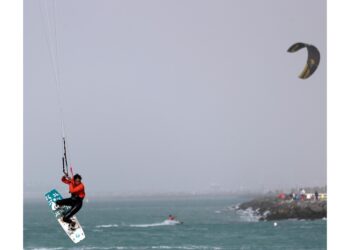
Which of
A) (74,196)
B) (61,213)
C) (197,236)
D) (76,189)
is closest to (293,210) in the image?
(197,236)

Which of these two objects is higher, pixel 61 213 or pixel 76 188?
pixel 76 188

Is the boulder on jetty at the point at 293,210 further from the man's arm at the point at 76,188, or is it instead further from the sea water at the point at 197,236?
the man's arm at the point at 76,188

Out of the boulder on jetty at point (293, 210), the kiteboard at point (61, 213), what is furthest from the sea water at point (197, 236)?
the kiteboard at point (61, 213)

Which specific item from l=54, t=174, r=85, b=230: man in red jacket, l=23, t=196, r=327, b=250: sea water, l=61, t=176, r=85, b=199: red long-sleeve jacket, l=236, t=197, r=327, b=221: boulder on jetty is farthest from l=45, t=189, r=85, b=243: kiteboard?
l=236, t=197, r=327, b=221: boulder on jetty

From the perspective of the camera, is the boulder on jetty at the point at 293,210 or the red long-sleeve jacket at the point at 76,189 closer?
the red long-sleeve jacket at the point at 76,189

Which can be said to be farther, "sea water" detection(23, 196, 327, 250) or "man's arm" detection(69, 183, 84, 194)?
"sea water" detection(23, 196, 327, 250)

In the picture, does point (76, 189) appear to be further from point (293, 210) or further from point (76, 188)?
point (293, 210)

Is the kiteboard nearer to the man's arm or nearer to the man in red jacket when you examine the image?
the man in red jacket

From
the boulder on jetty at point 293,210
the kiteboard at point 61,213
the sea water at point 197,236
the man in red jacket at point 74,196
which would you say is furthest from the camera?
the boulder on jetty at point 293,210

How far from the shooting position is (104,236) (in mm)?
32062
